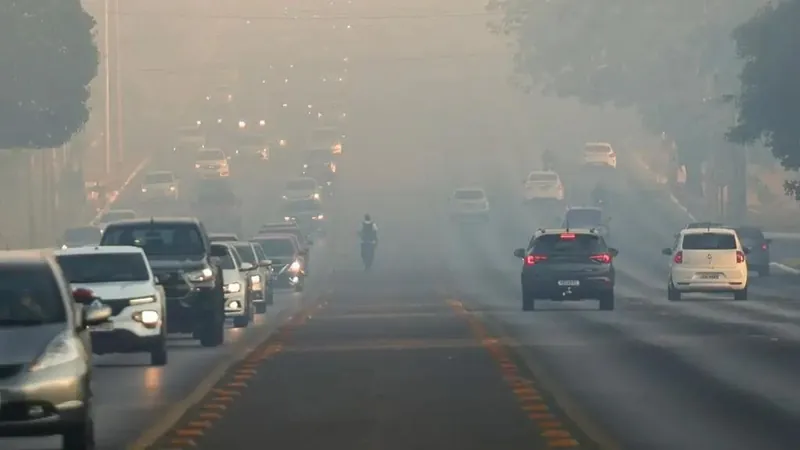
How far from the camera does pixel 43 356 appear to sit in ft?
57.4

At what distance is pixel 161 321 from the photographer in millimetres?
29797

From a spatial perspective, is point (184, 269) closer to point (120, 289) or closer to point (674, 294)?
point (120, 289)

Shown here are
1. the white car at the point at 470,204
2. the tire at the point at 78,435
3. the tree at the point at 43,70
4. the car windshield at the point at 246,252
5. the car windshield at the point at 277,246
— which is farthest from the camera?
the white car at the point at 470,204

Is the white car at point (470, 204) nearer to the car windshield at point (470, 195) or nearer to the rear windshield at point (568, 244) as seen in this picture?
the car windshield at point (470, 195)

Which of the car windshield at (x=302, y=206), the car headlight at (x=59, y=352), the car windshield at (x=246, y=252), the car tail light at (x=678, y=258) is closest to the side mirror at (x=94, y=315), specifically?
the car headlight at (x=59, y=352)

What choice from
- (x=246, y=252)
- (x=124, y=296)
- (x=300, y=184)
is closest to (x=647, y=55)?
(x=300, y=184)

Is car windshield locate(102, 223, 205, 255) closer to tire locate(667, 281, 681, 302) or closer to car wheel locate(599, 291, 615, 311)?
car wheel locate(599, 291, 615, 311)

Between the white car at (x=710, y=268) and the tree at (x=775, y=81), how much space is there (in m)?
21.8

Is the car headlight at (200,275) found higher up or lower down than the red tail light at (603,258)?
higher up

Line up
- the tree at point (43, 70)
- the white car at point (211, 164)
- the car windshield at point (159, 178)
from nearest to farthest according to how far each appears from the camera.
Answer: the tree at point (43, 70) < the car windshield at point (159, 178) < the white car at point (211, 164)

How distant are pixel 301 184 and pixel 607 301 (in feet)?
175

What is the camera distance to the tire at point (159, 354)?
29.8 meters

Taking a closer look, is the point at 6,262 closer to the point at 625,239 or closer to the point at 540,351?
the point at 540,351

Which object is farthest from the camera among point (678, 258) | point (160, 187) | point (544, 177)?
point (160, 187)
